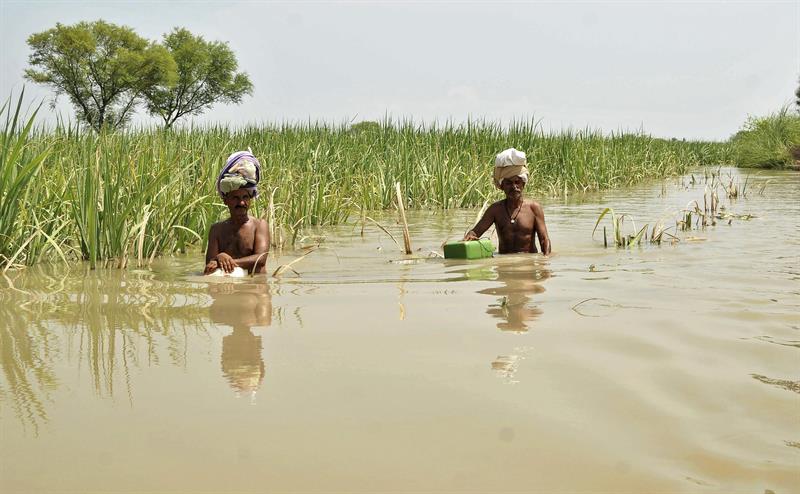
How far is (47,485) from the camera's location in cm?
162

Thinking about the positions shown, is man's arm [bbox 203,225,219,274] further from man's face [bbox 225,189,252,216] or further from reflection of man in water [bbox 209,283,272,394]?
reflection of man in water [bbox 209,283,272,394]

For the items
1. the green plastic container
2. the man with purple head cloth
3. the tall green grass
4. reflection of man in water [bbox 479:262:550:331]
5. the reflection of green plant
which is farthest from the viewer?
the tall green grass

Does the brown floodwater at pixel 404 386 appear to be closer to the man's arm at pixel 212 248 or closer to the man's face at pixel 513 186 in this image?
the man's arm at pixel 212 248

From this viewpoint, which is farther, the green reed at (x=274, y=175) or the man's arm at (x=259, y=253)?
the green reed at (x=274, y=175)

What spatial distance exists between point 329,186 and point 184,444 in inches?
324

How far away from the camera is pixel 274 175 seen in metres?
7.89

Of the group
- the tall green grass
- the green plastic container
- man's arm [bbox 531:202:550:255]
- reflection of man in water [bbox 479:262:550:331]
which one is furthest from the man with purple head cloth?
the tall green grass

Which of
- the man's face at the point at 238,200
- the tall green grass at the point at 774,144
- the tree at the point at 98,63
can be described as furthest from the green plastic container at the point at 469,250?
the tree at the point at 98,63

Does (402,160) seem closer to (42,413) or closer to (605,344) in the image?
(605,344)

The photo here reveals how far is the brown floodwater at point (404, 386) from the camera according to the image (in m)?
1.68

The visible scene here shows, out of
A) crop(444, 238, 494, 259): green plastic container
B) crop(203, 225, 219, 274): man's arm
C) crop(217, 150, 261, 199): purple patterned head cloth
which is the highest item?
crop(217, 150, 261, 199): purple patterned head cloth

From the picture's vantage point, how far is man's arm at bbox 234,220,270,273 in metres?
4.65

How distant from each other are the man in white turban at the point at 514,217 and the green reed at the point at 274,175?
157cm

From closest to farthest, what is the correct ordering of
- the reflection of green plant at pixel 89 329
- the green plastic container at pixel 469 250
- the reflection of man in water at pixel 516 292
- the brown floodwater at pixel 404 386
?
the brown floodwater at pixel 404 386
the reflection of green plant at pixel 89 329
the reflection of man in water at pixel 516 292
the green plastic container at pixel 469 250
